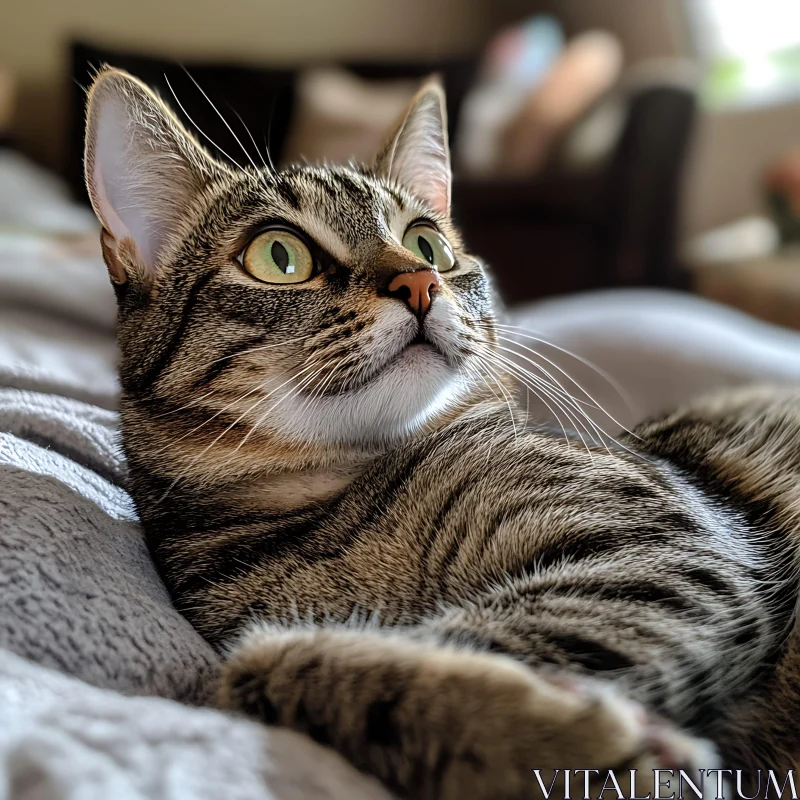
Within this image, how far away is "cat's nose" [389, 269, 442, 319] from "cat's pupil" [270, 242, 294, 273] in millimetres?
117

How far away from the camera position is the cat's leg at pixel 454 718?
413 mm

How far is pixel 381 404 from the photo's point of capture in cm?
68

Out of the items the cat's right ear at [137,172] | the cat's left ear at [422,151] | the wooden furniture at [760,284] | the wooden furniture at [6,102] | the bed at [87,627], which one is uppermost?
the wooden furniture at [6,102]

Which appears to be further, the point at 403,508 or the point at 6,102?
the point at 6,102

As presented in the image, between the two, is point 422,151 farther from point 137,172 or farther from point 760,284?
point 760,284

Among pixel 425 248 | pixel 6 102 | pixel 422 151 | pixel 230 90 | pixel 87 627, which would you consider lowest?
pixel 87 627

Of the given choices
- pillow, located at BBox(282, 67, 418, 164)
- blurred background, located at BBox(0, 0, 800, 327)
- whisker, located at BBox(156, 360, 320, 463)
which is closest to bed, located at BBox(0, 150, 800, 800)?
whisker, located at BBox(156, 360, 320, 463)

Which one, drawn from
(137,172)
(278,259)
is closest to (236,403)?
(278,259)

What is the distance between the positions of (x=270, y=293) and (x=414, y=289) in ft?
0.47

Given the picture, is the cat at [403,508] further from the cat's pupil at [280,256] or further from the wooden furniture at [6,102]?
the wooden furniture at [6,102]

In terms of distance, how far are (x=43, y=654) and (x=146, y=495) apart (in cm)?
25

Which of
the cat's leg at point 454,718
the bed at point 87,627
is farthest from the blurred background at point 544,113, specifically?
the cat's leg at point 454,718

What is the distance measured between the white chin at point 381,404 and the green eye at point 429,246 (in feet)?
0.62

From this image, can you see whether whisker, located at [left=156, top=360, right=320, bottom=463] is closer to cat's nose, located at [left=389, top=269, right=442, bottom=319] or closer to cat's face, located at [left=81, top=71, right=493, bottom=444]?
cat's face, located at [left=81, top=71, right=493, bottom=444]
